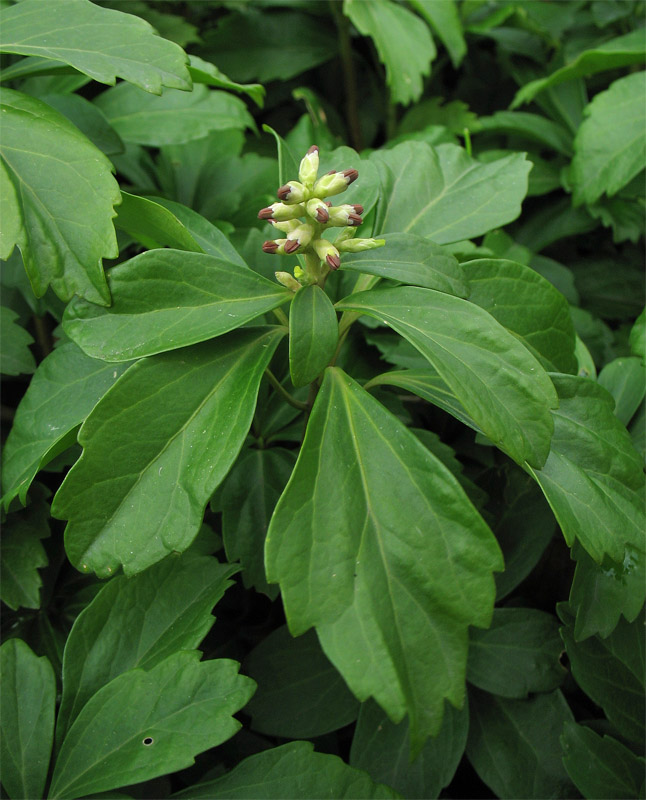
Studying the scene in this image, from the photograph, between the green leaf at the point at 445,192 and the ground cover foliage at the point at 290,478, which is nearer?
the ground cover foliage at the point at 290,478

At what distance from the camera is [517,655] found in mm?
992

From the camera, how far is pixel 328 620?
648 millimetres

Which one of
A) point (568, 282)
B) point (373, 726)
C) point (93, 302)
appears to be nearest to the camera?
point (93, 302)

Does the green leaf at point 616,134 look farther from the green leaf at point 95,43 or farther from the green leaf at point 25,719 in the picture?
the green leaf at point 25,719

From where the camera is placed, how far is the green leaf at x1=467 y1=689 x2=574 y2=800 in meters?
0.95

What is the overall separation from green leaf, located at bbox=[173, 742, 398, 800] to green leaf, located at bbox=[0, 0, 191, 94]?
0.79 meters

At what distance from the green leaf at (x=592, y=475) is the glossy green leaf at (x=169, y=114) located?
778 mm

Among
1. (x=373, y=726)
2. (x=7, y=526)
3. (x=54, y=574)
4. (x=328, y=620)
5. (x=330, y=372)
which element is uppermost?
(x=330, y=372)

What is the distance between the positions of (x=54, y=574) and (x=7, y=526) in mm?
117

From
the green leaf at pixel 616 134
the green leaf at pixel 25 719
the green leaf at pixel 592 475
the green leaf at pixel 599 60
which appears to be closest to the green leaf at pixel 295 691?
the green leaf at pixel 25 719

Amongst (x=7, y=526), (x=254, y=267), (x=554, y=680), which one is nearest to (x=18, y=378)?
(x=7, y=526)

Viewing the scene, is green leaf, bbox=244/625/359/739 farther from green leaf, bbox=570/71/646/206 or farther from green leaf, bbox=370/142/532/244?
green leaf, bbox=570/71/646/206

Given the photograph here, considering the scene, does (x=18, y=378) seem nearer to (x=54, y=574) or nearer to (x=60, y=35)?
(x=54, y=574)

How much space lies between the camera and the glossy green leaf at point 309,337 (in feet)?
2.34
